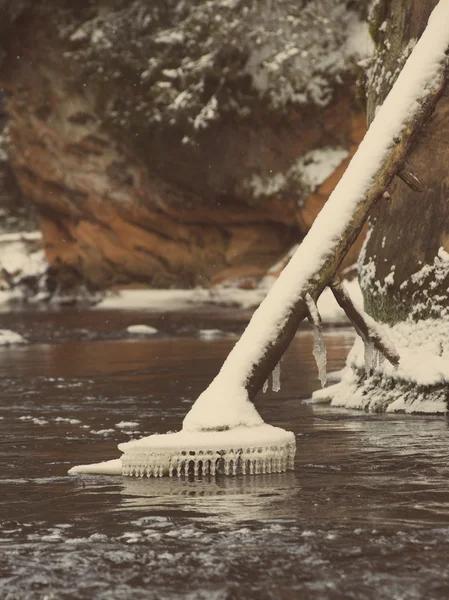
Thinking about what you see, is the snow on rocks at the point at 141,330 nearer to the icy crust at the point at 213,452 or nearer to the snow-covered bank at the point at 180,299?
the snow-covered bank at the point at 180,299

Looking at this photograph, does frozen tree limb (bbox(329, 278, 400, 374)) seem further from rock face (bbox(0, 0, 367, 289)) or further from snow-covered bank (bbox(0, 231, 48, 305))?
snow-covered bank (bbox(0, 231, 48, 305))

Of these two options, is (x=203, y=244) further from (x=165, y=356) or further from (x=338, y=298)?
(x=338, y=298)

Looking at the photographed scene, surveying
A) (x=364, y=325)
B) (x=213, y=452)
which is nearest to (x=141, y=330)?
(x=364, y=325)

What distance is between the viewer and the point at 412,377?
427 inches

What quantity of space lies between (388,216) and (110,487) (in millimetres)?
5612

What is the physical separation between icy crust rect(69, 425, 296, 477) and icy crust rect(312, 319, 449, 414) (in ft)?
9.62

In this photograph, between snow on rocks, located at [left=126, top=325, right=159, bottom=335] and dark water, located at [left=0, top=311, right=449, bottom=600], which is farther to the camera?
snow on rocks, located at [left=126, top=325, right=159, bottom=335]

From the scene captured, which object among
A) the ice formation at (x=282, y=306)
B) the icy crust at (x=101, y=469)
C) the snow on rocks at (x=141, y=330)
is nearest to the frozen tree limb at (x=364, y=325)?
the ice formation at (x=282, y=306)

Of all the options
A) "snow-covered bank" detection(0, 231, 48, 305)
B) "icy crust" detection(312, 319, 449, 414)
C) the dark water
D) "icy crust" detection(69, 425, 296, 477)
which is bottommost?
the dark water

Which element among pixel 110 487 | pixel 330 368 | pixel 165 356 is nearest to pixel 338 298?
pixel 110 487

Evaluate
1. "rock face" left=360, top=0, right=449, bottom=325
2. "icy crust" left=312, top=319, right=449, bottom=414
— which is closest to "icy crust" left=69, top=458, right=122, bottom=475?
"icy crust" left=312, top=319, right=449, bottom=414

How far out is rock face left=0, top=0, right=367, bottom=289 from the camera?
38844 millimetres

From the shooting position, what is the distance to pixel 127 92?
42688 mm

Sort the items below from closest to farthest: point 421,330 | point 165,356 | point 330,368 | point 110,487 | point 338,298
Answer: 1. point 110,487
2. point 338,298
3. point 421,330
4. point 330,368
5. point 165,356
